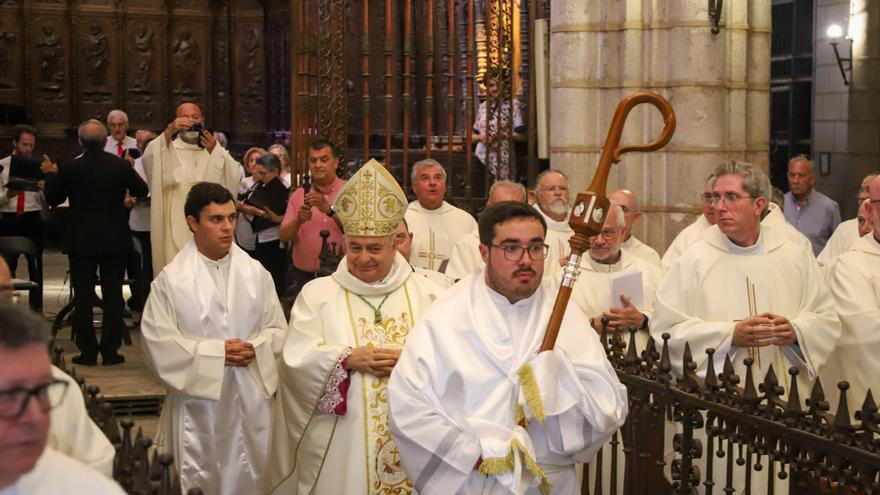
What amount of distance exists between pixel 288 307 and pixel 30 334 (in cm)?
647

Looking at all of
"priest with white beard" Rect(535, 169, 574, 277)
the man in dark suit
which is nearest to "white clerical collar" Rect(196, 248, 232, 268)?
"priest with white beard" Rect(535, 169, 574, 277)

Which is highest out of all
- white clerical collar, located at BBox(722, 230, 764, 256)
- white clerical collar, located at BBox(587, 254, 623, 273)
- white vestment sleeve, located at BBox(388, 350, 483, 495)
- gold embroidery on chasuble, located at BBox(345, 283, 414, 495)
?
white clerical collar, located at BBox(722, 230, 764, 256)

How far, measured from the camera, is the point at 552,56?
1034cm

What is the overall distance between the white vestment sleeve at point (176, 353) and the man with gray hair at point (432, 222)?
3207mm

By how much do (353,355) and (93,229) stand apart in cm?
447

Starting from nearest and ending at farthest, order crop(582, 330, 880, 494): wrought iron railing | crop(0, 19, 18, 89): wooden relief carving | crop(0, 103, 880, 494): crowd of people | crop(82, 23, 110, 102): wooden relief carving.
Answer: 1. crop(0, 103, 880, 494): crowd of people
2. crop(582, 330, 880, 494): wrought iron railing
3. crop(0, 19, 18, 89): wooden relief carving
4. crop(82, 23, 110, 102): wooden relief carving

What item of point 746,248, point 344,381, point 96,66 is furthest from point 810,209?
point 96,66

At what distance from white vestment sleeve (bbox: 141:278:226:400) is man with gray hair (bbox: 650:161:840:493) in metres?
2.03

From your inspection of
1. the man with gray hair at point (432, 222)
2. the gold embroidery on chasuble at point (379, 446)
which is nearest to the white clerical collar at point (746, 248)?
the gold embroidery on chasuble at point (379, 446)

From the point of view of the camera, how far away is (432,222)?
31.5 ft

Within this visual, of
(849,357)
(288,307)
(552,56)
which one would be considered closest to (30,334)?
(849,357)

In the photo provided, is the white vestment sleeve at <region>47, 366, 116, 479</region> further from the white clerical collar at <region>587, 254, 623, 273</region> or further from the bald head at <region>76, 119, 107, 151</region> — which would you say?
the bald head at <region>76, 119, 107, 151</region>

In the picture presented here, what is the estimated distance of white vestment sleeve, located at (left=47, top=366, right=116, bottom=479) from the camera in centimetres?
404

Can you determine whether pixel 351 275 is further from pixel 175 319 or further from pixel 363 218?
pixel 175 319
